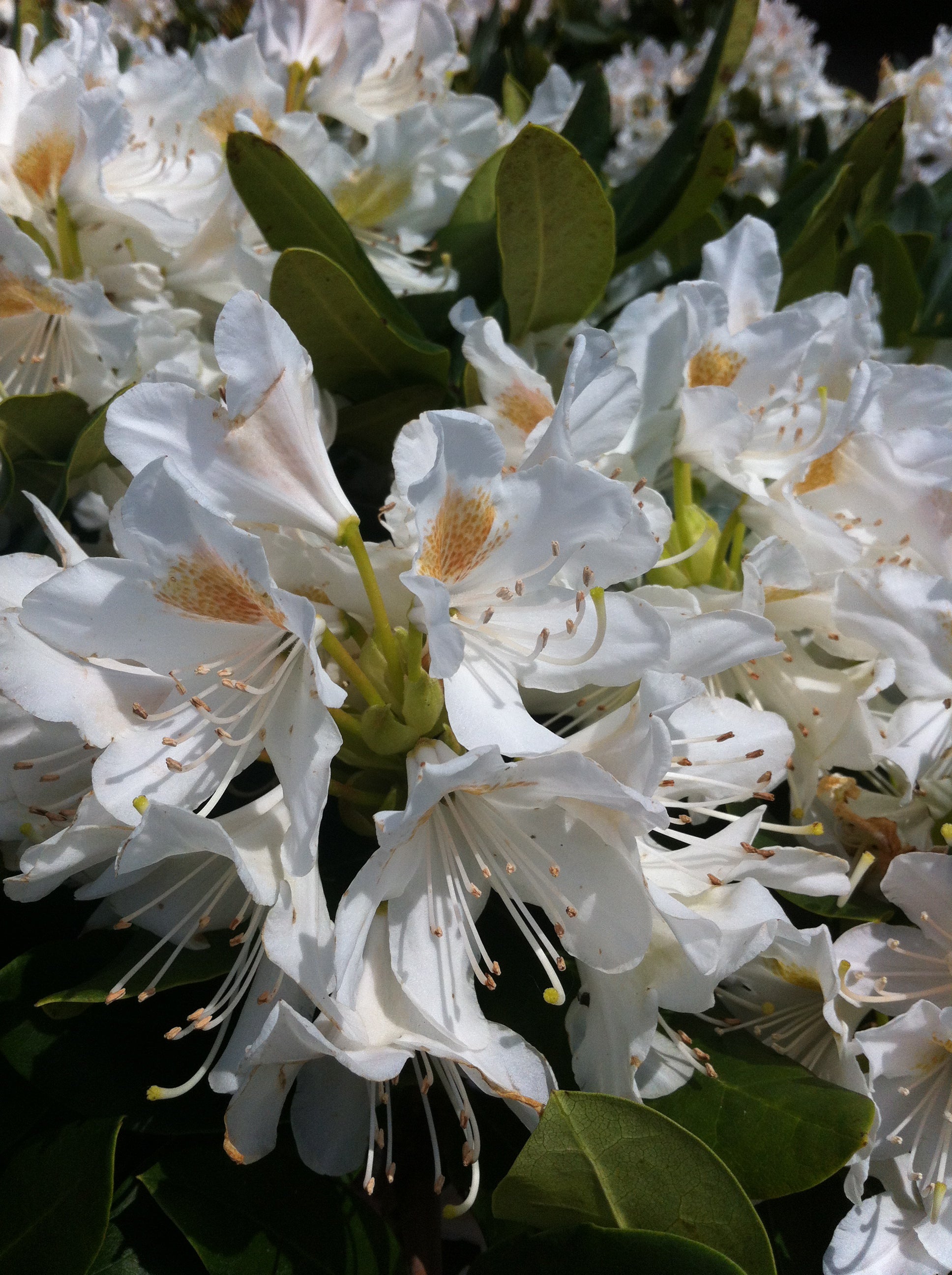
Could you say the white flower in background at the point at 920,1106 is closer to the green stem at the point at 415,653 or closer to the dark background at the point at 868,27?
the green stem at the point at 415,653

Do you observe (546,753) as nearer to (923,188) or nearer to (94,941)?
(94,941)

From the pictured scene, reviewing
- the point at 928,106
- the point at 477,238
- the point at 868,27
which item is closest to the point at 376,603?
the point at 477,238

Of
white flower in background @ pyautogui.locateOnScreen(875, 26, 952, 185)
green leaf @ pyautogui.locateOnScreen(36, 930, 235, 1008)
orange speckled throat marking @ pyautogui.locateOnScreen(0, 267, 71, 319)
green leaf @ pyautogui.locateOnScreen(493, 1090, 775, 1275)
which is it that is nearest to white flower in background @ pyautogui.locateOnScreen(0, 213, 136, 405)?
orange speckled throat marking @ pyautogui.locateOnScreen(0, 267, 71, 319)

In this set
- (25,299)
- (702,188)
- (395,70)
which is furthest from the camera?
(395,70)

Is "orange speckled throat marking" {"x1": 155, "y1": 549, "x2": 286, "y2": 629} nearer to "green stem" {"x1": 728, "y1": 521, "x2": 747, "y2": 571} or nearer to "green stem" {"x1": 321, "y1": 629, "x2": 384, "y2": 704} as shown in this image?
"green stem" {"x1": 321, "y1": 629, "x2": 384, "y2": 704}

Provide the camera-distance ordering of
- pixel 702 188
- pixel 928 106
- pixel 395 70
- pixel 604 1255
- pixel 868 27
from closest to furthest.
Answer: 1. pixel 604 1255
2. pixel 702 188
3. pixel 395 70
4. pixel 928 106
5. pixel 868 27

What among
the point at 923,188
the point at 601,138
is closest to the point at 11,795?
the point at 601,138

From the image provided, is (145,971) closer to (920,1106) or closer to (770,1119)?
(770,1119)
